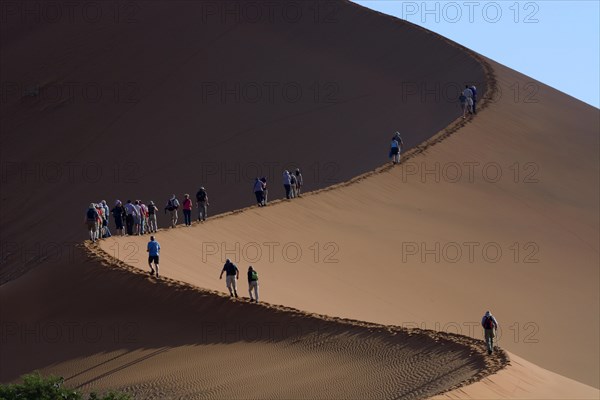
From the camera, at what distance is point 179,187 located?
41.8 m

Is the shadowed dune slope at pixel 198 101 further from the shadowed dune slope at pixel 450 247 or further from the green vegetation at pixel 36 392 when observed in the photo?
the green vegetation at pixel 36 392

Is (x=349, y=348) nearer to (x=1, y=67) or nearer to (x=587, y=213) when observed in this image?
(x=587, y=213)

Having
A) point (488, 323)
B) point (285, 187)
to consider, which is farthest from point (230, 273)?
point (285, 187)

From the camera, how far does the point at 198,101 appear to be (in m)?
47.1

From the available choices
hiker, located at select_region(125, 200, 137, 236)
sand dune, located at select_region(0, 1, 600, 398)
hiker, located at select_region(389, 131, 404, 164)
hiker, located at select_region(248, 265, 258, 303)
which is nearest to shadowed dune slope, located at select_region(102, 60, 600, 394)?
sand dune, located at select_region(0, 1, 600, 398)

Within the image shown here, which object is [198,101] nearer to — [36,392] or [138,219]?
[138,219]

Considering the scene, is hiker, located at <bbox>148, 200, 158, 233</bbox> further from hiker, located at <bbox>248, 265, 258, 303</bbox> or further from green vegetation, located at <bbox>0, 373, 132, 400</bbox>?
green vegetation, located at <bbox>0, 373, 132, 400</bbox>

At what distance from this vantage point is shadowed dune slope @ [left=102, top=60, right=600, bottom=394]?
26906 mm

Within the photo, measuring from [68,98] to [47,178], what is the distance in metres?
5.21

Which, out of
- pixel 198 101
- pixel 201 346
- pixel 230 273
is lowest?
→ pixel 201 346

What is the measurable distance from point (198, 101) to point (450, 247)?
699 inches

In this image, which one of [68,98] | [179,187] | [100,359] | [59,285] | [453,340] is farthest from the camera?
[68,98]

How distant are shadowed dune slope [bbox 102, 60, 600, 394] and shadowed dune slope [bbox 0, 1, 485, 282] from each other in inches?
143

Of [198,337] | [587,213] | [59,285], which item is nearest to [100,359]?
[198,337]
